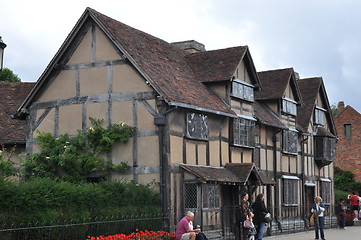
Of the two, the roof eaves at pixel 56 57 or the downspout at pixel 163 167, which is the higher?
the roof eaves at pixel 56 57

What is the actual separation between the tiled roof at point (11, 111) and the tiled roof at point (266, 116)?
33.7 ft

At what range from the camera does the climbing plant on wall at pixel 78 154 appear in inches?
888

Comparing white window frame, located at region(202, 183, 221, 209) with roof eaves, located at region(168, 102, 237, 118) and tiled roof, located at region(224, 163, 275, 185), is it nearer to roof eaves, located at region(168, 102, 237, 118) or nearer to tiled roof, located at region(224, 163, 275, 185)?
tiled roof, located at region(224, 163, 275, 185)

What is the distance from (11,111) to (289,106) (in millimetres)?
13451

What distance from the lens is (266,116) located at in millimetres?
29844

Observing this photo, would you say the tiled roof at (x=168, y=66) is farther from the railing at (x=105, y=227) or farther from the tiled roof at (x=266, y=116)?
the railing at (x=105, y=227)

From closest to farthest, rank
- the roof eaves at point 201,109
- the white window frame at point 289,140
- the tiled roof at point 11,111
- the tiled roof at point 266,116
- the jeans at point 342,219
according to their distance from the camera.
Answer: the roof eaves at point 201,109 → the tiled roof at point 11,111 → the tiled roof at point 266,116 → the white window frame at point 289,140 → the jeans at point 342,219

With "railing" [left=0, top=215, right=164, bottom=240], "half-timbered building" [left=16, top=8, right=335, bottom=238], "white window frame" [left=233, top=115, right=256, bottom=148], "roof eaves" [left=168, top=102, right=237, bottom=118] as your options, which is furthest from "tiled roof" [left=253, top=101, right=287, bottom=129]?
"railing" [left=0, top=215, right=164, bottom=240]

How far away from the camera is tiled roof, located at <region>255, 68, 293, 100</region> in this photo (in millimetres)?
31481

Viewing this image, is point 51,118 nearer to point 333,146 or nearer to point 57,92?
point 57,92

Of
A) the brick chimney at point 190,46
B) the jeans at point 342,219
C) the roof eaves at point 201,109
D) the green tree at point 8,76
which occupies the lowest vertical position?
the jeans at point 342,219

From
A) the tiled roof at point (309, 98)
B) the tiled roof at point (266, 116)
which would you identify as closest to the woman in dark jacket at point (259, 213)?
the tiled roof at point (266, 116)

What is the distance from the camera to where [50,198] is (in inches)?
674

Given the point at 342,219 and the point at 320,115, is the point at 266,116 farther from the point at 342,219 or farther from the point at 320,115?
the point at 320,115
